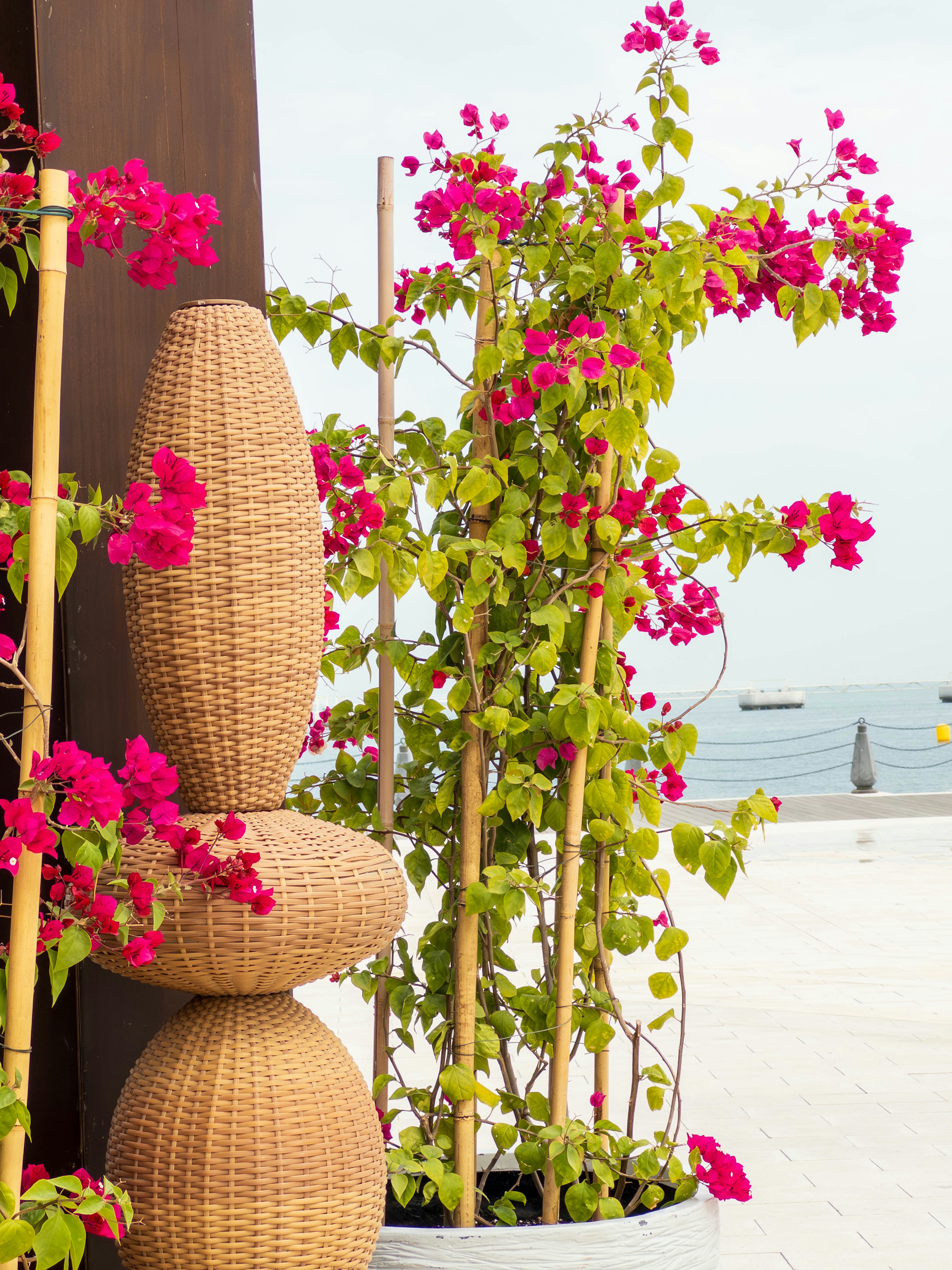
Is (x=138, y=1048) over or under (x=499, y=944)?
under

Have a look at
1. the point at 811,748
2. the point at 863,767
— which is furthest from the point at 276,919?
the point at 811,748

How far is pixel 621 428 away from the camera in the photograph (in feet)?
4.95

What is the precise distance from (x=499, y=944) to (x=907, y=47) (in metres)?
14.1

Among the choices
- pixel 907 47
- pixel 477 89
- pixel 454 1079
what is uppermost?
pixel 907 47

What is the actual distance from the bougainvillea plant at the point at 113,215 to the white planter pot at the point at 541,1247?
1242mm

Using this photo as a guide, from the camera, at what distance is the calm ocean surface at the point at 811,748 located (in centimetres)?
944

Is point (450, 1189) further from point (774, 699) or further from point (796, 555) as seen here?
point (774, 699)

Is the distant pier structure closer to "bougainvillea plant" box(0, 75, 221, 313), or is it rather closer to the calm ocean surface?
the calm ocean surface

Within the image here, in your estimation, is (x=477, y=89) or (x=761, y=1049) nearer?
(x=477, y=89)

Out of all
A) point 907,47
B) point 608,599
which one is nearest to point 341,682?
point 608,599

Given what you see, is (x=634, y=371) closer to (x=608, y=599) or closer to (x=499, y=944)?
(x=608, y=599)

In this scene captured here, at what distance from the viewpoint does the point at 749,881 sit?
6.03 metres

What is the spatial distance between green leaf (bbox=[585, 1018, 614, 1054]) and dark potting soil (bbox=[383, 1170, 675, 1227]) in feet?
0.83

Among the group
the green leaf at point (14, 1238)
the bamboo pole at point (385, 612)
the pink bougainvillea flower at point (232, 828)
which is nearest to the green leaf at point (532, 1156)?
the bamboo pole at point (385, 612)
